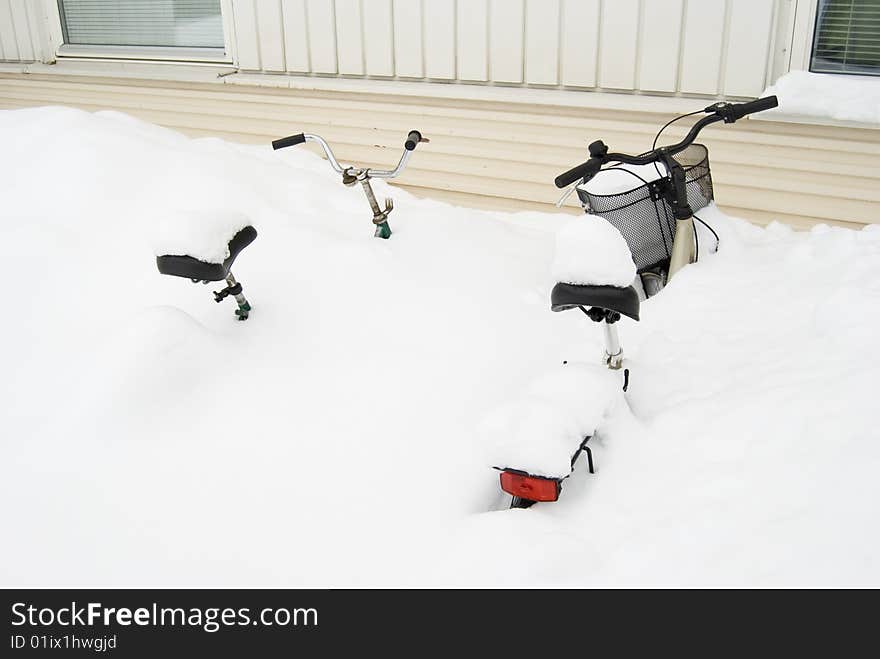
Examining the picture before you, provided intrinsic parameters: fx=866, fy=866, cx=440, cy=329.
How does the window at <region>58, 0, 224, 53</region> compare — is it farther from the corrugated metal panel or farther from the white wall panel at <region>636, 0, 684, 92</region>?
→ the white wall panel at <region>636, 0, 684, 92</region>

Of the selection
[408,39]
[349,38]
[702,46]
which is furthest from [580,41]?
[349,38]

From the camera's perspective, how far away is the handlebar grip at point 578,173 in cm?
350

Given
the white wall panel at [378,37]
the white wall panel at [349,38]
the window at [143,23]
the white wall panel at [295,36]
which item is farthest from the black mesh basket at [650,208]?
the window at [143,23]

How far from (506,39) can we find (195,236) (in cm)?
242

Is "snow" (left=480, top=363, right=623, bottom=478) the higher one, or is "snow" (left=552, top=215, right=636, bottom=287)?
"snow" (left=552, top=215, right=636, bottom=287)

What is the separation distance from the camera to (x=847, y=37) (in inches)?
162

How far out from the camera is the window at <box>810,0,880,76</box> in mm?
4055

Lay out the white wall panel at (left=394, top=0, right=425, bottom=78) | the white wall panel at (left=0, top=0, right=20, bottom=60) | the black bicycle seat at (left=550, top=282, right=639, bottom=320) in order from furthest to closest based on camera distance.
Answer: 1. the white wall panel at (left=0, top=0, right=20, bottom=60)
2. the white wall panel at (left=394, top=0, right=425, bottom=78)
3. the black bicycle seat at (left=550, top=282, right=639, bottom=320)

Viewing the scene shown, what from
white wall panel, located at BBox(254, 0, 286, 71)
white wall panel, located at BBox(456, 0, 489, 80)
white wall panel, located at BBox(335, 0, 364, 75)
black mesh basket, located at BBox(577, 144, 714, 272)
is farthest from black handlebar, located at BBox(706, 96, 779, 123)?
white wall panel, located at BBox(254, 0, 286, 71)

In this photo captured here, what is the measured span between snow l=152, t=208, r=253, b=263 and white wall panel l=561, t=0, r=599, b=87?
226cm

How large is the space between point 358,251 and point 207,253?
968mm

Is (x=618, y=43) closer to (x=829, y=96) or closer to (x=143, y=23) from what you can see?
(x=829, y=96)

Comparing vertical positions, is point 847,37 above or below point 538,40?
above

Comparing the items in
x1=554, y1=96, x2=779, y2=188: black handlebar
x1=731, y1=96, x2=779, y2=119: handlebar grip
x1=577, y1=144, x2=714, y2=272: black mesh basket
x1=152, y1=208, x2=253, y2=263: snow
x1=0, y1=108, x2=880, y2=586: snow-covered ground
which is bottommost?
x1=0, y1=108, x2=880, y2=586: snow-covered ground
